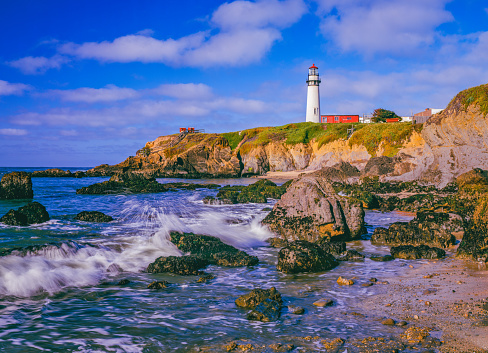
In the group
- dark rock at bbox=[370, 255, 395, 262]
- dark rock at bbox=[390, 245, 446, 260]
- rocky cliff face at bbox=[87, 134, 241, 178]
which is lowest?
dark rock at bbox=[370, 255, 395, 262]

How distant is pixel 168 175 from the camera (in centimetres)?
6825

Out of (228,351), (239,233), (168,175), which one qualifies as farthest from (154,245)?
(168,175)

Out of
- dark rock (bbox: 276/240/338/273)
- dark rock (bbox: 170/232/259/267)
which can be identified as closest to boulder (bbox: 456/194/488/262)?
dark rock (bbox: 276/240/338/273)

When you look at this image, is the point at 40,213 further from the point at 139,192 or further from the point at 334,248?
the point at 139,192

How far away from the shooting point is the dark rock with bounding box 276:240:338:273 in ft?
26.9

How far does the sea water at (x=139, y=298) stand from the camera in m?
4.95

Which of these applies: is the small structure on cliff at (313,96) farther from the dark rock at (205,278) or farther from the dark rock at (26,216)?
the dark rock at (205,278)

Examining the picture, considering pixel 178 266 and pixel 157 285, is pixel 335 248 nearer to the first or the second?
pixel 178 266

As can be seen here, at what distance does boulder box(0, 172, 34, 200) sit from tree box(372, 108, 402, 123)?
206ft

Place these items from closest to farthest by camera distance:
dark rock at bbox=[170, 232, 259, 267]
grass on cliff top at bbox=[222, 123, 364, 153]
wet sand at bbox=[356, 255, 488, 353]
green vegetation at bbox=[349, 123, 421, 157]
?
wet sand at bbox=[356, 255, 488, 353] < dark rock at bbox=[170, 232, 259, 267] < green vegetation at bbox=[349, 123, 421, 157] < grass on cliff top at bbox=[222, 123, 364, 153]

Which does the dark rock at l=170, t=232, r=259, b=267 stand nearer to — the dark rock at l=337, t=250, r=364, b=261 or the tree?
the dark rock at l=337, t=250, r=364, b=261

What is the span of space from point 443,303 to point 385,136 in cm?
4564

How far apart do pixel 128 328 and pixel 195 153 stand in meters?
65.4

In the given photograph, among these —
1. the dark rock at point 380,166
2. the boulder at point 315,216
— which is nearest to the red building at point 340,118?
the dark rock at point 380,166
